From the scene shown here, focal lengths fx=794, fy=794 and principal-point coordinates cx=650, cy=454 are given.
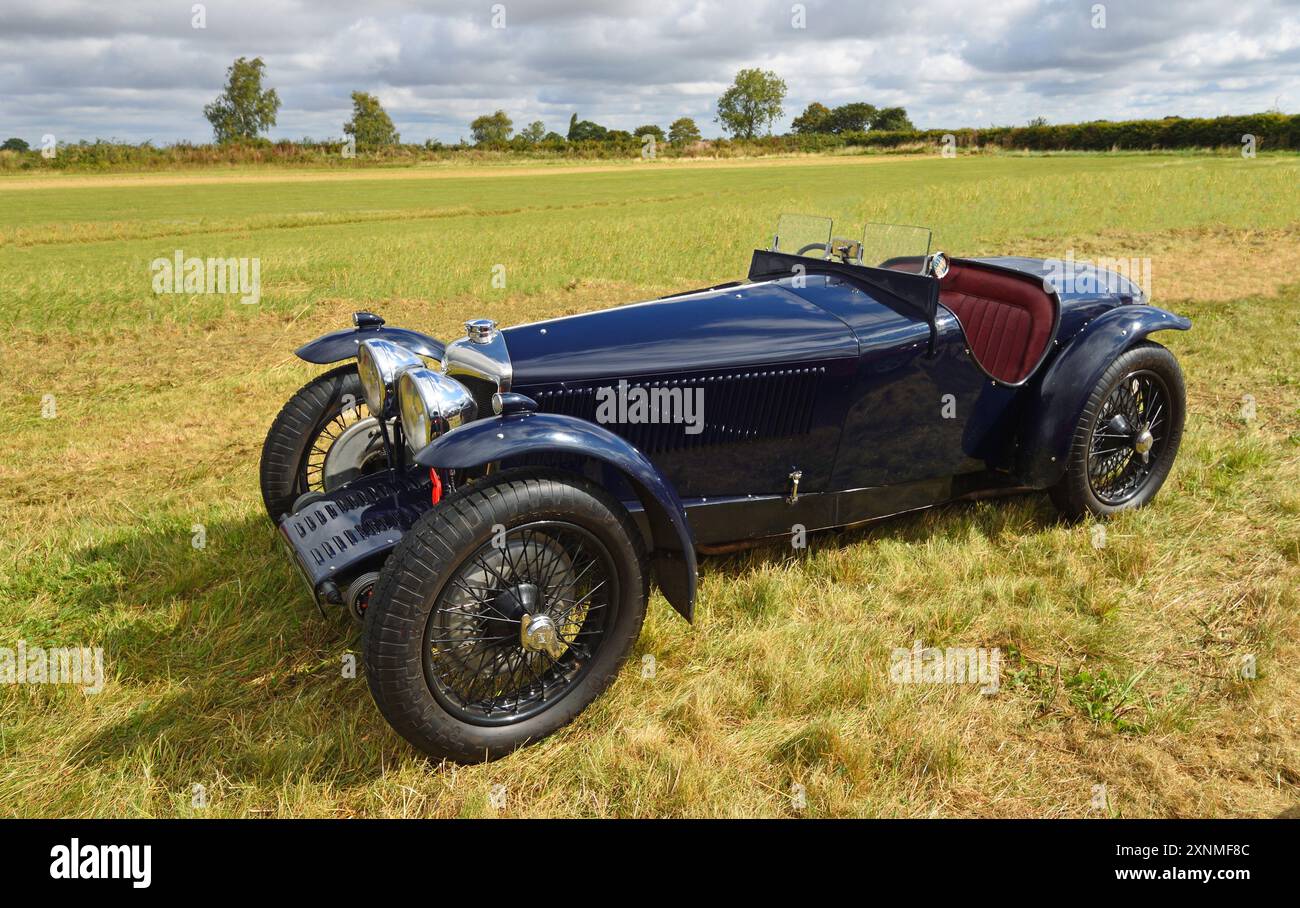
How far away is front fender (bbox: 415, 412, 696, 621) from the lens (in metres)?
2.50

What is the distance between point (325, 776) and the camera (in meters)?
2.62

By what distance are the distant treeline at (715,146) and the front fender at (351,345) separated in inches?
1935

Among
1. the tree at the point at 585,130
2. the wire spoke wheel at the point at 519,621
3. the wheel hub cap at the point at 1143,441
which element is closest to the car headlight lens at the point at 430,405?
the wire spoke wheel at the point at 519,621

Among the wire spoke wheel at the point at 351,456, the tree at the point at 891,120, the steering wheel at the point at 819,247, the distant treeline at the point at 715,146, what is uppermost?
the tree at the point at 891,120

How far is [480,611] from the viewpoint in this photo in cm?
266

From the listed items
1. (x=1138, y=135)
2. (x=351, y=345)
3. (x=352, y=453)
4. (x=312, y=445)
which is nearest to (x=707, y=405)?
(x=352, y=453)

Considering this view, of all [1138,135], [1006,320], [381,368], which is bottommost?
[381,368]

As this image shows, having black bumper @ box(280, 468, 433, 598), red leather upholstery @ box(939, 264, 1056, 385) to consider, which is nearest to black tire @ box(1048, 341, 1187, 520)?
red leather upholstery @ box(939, 264, 1056, 385)

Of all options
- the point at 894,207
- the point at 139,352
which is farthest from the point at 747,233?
the point at 139,352

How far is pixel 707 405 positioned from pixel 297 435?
6.53ft

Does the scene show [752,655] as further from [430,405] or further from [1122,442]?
[1122,442]

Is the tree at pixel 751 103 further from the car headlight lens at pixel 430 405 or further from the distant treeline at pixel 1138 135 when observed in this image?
the car headlight lens at pixel 430 405

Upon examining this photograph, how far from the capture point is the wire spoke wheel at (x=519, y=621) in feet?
8.40

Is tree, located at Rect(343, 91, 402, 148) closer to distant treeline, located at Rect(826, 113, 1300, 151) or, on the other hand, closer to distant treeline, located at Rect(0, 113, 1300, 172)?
distant treeline, located at Rect(0, 113, 1300, 172)
